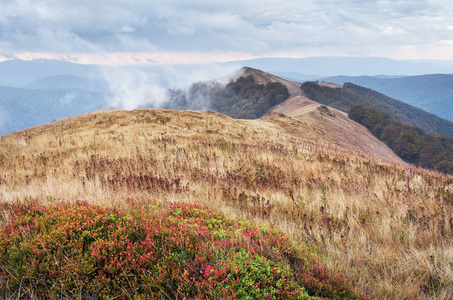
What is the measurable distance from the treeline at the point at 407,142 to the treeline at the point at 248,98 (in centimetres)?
3451

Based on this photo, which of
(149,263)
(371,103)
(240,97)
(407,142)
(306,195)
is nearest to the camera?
(149,263)

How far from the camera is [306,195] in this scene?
507 centimetres

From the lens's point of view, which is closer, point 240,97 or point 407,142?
point 407,142

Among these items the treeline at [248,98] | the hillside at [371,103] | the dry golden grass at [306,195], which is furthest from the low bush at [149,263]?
the hillside at [371,103]

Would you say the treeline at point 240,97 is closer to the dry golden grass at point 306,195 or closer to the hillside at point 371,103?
the hillside at point 371,103

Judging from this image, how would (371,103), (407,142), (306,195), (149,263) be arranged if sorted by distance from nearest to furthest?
(149,263) < (306,195) < (407,142) < (371,103)

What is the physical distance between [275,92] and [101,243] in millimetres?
114433

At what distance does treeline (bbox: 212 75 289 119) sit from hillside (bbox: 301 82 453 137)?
3001cm

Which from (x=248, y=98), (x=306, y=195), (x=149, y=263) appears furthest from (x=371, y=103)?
(x=149, y=263)

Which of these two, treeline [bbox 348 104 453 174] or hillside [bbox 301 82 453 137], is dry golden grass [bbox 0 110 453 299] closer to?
treeline [bbox 348 104 453 174]

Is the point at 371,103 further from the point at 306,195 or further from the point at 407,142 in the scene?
the point at 306,195

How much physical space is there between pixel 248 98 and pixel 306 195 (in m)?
131

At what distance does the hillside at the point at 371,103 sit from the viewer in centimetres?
13279

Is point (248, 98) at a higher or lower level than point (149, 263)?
higher
